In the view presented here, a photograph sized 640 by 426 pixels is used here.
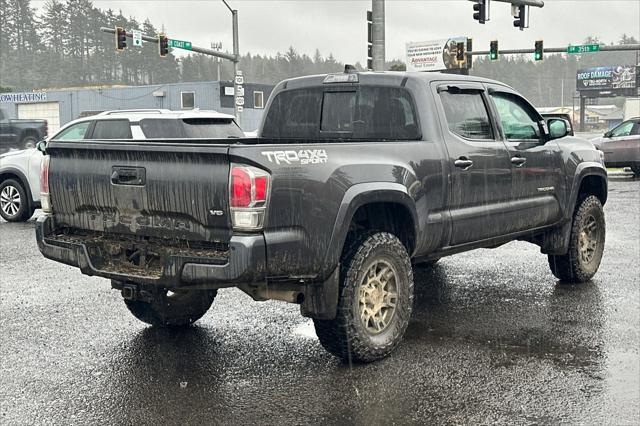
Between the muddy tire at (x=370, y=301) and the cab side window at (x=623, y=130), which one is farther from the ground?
the cab side window at (x=623, y=130)

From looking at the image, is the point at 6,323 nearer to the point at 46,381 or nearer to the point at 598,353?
the point at 46,381

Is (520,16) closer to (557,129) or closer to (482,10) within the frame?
(482,10)

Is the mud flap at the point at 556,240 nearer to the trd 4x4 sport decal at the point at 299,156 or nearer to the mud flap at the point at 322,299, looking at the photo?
the mud flap at the point at 322,299

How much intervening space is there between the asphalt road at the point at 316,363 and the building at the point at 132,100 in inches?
1569

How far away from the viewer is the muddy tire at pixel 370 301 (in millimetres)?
4586

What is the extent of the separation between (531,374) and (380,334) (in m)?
1.01

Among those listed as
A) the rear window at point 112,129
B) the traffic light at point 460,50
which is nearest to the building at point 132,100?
the traffic light at point 460,50

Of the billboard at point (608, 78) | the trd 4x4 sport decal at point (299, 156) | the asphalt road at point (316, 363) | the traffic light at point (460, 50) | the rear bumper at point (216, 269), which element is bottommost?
the asphalt road at point (316, 363)

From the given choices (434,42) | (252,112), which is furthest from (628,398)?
(434,42)

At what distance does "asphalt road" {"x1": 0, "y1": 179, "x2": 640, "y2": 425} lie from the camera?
3.97 meters

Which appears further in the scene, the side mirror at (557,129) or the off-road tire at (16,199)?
the off-road tire at (16,199)

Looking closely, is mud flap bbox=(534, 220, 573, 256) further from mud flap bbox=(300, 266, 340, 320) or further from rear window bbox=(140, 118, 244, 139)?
rear window bbox=(140, 118, 244, 139)

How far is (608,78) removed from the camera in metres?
96.6

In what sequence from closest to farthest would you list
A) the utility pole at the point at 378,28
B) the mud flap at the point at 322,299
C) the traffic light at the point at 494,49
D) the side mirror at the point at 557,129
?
the mud flap at the point at 322,299 → the side mirror at the point at 557,129 → the utility pole at the point at 378,28 → the traffic light at the point at 494,49
